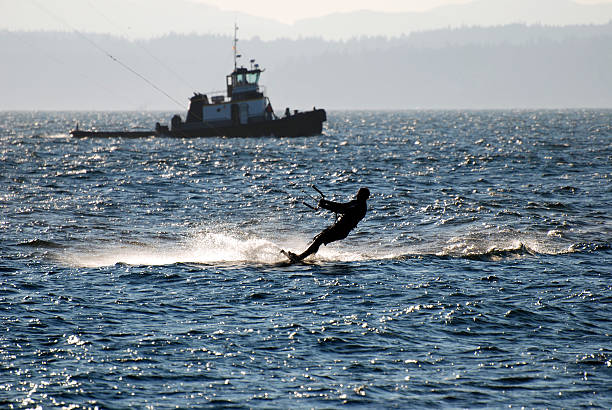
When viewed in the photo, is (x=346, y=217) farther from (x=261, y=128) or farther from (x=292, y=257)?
(x=261, y=128)

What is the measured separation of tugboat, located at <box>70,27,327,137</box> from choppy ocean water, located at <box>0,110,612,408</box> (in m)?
35.2

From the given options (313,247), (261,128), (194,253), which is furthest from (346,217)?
(261,128)

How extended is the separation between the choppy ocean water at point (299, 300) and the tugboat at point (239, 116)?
35215mm

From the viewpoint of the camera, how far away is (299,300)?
55.4 ft

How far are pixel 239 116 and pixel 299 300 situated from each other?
57.5 meters

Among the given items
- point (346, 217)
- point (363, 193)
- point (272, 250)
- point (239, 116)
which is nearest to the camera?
point (363, 193)

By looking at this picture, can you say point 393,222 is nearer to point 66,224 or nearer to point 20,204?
point 66,224

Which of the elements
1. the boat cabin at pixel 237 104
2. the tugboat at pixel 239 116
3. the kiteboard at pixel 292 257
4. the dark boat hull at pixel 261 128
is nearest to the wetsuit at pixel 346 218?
the kiteboard at pixel 292 257

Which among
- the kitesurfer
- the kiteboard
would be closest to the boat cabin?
the kiteboard

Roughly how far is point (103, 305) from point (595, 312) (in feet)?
34.1

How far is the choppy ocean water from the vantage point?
39.4 ft

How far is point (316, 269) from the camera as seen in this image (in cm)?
2016

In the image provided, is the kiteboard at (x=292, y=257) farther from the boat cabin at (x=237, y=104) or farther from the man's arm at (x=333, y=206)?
the boat cabin at (x=237, y=104)

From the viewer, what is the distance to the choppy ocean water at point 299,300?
12008 mm
